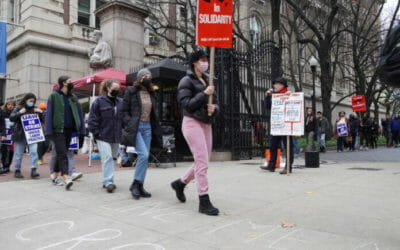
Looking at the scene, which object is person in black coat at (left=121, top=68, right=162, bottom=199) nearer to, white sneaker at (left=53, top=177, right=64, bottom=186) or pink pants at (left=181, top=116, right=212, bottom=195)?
pink pants at (left=181, top=116, right=212, bottom=195)

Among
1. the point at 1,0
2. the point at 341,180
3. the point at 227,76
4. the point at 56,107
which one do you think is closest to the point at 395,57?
the point at 341,180

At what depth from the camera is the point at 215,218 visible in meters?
4.01

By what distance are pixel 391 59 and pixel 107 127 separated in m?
4.50

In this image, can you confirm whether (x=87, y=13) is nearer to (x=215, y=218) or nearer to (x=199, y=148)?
(x=199, y=148)

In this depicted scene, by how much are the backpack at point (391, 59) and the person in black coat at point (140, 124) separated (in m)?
3.57

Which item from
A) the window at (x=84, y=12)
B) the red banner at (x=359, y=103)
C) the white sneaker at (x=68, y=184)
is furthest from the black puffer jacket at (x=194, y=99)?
the window at (x=84, y=12)

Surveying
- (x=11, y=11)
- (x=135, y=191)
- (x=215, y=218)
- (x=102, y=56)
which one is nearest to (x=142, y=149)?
(x=135, y=191)

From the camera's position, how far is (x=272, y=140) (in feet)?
25.8

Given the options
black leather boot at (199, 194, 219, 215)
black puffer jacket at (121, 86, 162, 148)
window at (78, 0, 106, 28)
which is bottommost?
black leather boot at (199, 194, 219, 215)

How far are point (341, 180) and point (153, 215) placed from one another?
13.0 feet

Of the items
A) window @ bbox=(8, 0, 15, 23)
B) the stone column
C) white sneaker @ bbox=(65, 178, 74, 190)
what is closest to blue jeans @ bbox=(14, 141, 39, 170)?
white sneaker @ bbox=(65, 178, 74, 190)

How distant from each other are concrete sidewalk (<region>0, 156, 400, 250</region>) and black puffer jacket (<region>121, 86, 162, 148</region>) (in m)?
0.85

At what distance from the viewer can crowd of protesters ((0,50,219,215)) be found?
425 cm

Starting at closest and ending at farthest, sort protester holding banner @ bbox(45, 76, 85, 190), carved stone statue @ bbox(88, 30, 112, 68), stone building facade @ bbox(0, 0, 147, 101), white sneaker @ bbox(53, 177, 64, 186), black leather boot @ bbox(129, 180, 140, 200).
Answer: black leather boot @ bbox(129, 180, 140, 200), protester holding banner @ bbox(45, 76, 85, 190), white sneaker @ bbox(53, 177, 64, 186), carved stone statue @ bbox(88, 30, 112, 68), stone building facade @ bbox(0, 0, 147, 101)
